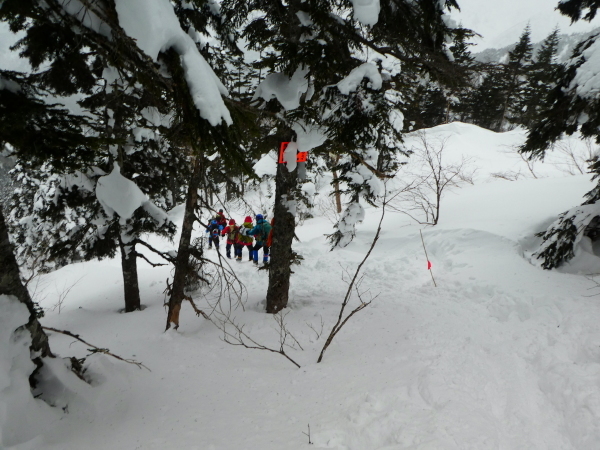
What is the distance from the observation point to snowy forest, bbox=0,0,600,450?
2.39 metres

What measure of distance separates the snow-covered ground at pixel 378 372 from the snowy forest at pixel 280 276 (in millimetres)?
29

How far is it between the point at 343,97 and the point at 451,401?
3630 mm

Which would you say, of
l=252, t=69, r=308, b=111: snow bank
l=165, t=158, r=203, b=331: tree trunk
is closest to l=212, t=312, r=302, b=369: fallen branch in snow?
l=165, t=158, r=203, b=331: tree trunk

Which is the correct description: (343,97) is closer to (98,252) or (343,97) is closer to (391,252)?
(98,252)

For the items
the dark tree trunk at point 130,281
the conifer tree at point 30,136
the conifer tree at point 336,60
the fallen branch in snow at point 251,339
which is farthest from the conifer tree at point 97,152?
the fallen branch in snow at point 251,339

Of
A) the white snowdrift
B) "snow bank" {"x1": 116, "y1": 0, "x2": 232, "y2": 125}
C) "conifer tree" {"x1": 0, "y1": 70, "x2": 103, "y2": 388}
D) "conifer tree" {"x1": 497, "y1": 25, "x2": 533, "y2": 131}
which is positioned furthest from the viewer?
"conifer tree" {"x1": 497, "y1": 25, "x2": 533, "y2": 131}

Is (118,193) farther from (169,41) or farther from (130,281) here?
(169,41)

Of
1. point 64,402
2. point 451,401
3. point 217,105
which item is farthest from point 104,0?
point 451,401

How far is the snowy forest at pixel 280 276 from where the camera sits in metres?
2.39

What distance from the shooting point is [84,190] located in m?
6.55

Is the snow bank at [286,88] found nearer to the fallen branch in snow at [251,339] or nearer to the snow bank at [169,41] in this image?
the snow bank at [169,41]

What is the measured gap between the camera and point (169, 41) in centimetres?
171

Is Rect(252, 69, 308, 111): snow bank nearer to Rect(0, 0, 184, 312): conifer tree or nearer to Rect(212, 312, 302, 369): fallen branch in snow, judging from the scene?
Rect(0, 0, 184, 312): conifer tree

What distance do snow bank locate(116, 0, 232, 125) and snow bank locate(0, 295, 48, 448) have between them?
248 centimetres
